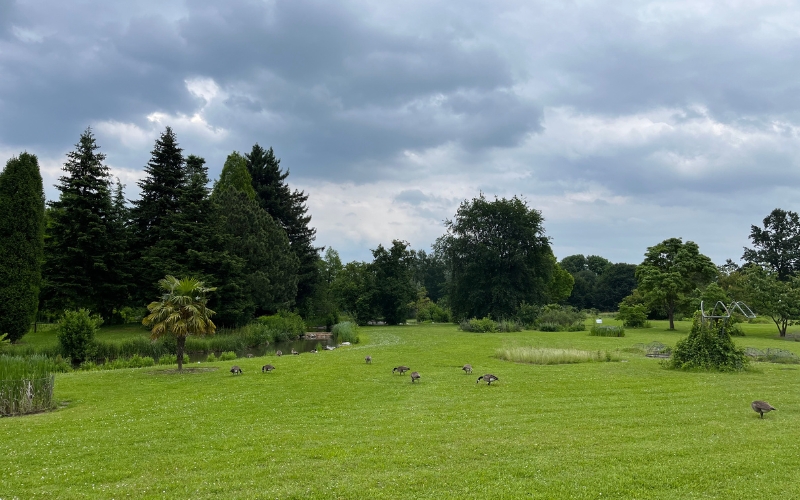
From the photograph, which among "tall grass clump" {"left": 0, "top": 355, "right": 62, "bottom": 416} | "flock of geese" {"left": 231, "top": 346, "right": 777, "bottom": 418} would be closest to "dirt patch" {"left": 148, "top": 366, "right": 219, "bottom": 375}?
"flock of geese" {"left": 231, "top": 346, "right": 777, "bottom": 418}

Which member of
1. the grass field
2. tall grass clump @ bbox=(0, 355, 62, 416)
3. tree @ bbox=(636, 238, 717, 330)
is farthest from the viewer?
tree @ bbox=(636, 238, 717, 330)

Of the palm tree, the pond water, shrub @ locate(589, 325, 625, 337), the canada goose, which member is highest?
the palm tree

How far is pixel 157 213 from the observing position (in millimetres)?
38969

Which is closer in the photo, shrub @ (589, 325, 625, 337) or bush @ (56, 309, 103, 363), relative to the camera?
bush @ (56, 309, 103, 363)

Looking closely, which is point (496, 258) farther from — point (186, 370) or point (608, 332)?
point (186, 370)

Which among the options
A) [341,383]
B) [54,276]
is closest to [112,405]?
[341,383]

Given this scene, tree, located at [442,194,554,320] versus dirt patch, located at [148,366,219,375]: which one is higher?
tree, located at [442,194,554,320]

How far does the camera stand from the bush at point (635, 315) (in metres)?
45.2

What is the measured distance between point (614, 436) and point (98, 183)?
37.9 meters

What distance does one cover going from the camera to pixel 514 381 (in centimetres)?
1570

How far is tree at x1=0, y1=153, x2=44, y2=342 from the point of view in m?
26.1

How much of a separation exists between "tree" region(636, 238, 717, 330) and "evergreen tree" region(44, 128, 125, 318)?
43665 mm

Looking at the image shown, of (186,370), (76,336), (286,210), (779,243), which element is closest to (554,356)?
(186,370)

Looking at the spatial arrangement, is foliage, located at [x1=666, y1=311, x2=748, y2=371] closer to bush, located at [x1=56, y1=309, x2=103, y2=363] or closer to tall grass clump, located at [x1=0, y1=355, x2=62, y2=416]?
tall grass clump, located at [x1=0, y1=355, x2=62, y2=416]
